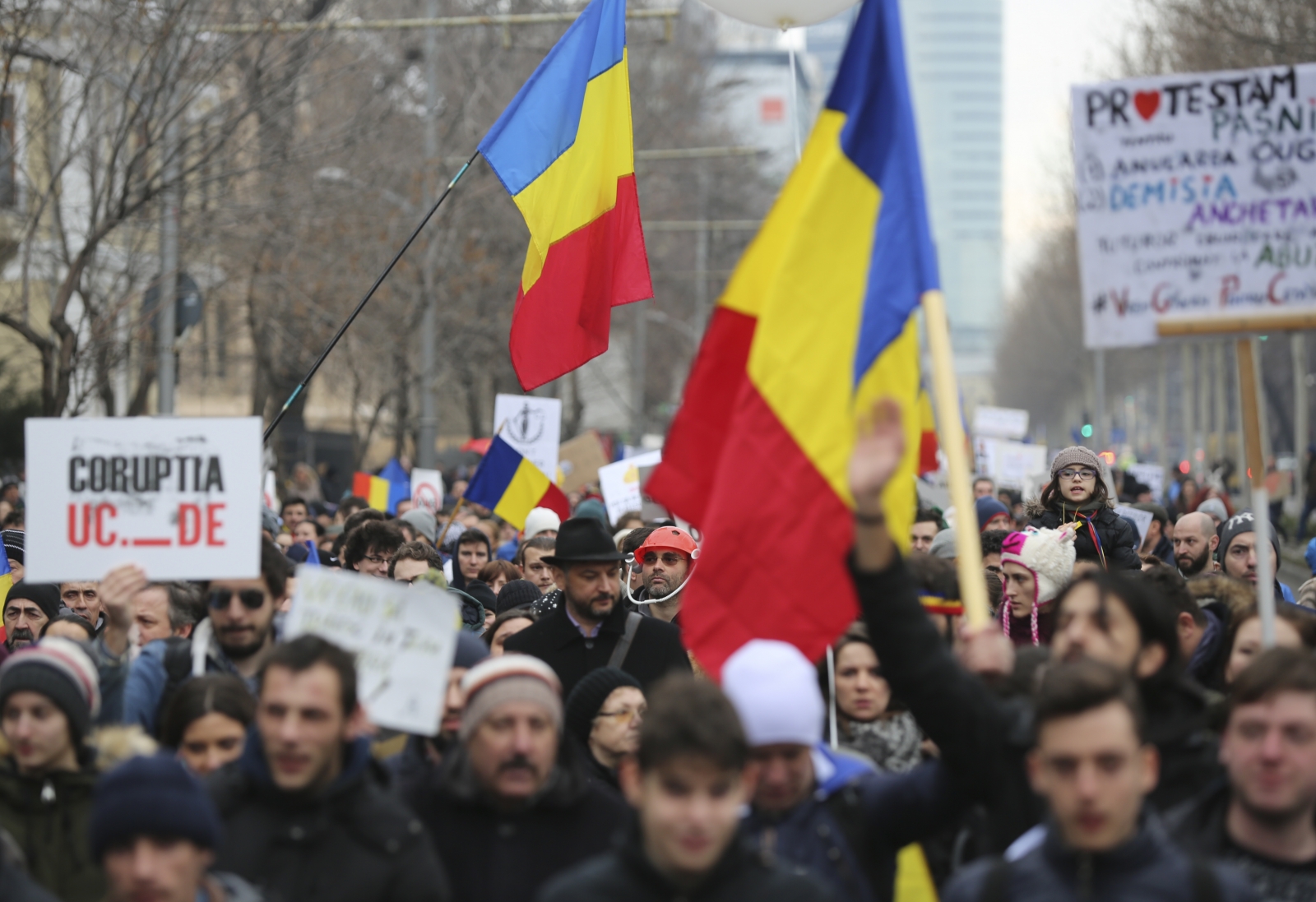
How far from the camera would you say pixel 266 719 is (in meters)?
3.97

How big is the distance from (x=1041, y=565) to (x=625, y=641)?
1768 millimetres

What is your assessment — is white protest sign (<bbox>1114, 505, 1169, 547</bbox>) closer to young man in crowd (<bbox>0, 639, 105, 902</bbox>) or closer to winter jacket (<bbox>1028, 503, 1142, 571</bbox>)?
winter jacket (<bbox>1028, 503, 1142, 571</bbox>)

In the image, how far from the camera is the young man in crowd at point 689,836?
342 cm

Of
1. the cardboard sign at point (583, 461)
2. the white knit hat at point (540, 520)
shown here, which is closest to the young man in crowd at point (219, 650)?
the white knit hat at point (540, 520)

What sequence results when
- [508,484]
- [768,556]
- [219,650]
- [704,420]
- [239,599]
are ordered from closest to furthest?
[768,556] < [704,420] < [239,599] < [219,650] < [508,484]

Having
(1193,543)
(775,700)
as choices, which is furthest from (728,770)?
(1193,543)

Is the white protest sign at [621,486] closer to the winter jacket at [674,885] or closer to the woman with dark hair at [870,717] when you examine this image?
the woman with dark hair at [870,717]

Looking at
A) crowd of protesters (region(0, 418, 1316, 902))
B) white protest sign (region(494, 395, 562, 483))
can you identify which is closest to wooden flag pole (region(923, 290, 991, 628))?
crowd of protesters (region(0, 418, 1316, 902))

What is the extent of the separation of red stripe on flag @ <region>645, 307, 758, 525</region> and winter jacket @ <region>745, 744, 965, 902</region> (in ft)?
3.57

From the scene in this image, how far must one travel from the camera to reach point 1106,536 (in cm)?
894

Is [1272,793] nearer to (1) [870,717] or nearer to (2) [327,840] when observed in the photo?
(1) [870,717]

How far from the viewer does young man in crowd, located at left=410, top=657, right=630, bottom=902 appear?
411 centimetres

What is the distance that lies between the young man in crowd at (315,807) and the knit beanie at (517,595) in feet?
14.5

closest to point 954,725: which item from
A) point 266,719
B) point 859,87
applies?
point 266,719
